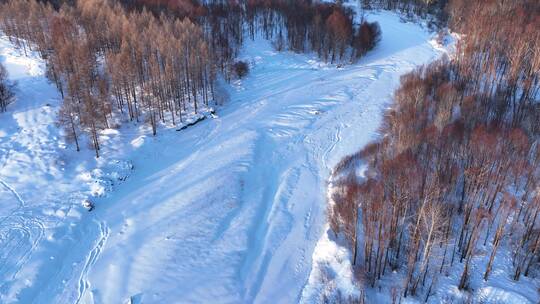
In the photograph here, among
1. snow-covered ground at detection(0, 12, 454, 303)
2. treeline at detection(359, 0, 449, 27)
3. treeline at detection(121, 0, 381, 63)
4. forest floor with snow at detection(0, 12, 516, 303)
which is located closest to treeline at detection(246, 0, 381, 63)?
treeline at detection(121, 0, 381, 63)

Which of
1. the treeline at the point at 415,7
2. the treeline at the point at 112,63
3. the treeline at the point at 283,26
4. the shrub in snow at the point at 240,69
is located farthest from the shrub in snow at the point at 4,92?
the treeline at the point at 415,7

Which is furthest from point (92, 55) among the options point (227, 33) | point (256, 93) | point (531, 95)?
point (531, 95)

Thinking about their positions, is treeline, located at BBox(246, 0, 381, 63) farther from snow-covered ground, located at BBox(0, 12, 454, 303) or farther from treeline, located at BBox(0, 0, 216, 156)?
treeline, located at BBox(0, 0, 216, 156)

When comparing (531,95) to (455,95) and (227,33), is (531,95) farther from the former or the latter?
(227,33)

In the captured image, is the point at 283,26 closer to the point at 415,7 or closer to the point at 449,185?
the point at 415,7

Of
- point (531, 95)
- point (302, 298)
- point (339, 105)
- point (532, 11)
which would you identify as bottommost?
point (302, 298)

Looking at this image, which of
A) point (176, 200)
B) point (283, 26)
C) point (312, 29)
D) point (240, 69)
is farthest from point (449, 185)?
point (283, 26)
